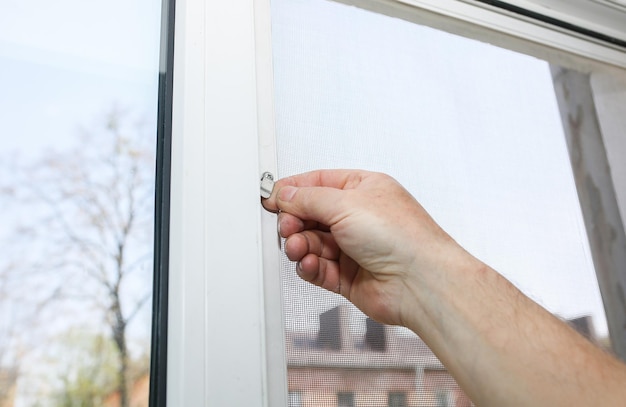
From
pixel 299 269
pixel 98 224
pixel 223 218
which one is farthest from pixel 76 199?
pixel 299 269

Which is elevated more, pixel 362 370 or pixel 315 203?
pixel 315 203

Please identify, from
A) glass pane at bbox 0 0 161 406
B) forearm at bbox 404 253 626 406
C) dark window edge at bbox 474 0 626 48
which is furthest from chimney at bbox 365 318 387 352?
dark window edge at bbox 474 0 626 48

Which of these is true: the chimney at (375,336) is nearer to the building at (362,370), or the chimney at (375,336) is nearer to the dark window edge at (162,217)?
the building at (362,370)

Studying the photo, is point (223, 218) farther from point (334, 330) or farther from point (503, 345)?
point (503, 345)

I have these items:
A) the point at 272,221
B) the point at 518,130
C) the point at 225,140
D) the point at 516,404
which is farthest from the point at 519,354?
the point at 518,130

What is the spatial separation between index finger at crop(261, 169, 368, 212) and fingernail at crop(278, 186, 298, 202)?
0.01m

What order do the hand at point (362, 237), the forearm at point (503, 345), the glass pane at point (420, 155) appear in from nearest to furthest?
1. the forearm at point (503, 345)
2. the hand at point (362, 237)
3. the glass pane at point (420, 155)

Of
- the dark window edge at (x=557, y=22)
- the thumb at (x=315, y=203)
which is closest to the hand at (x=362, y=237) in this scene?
the thumb at (x=315, y=203)

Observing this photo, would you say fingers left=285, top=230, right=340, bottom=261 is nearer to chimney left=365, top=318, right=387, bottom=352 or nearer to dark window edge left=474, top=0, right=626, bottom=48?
chimney left=365, top=318, right=387, bottom=352

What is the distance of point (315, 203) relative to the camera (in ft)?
2.35

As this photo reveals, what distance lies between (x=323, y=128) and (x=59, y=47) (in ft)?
1.35

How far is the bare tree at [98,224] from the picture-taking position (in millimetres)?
679

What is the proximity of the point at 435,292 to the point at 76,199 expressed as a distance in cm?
49

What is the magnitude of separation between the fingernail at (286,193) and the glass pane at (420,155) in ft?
0.22
